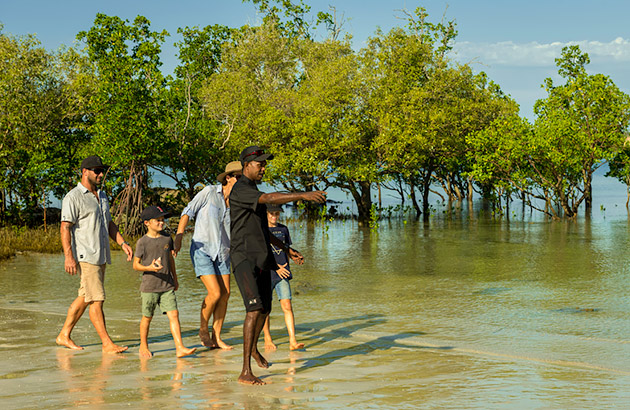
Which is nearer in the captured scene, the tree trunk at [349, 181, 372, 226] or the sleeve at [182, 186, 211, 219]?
the sleeve at [182, 186, 211, 219]

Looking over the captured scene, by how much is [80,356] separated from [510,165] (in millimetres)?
27205

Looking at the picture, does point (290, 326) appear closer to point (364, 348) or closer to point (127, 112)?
point (364, 348)

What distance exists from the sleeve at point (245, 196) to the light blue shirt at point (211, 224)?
132 centimetres

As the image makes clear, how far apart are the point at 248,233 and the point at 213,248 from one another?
4.41 ft

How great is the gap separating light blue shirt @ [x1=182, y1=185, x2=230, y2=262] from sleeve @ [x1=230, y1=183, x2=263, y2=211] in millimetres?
1323

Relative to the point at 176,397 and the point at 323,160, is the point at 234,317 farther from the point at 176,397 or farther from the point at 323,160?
the point at 323,160

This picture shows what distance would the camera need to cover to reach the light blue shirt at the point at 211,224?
24.3ft

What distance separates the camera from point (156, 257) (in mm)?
7051

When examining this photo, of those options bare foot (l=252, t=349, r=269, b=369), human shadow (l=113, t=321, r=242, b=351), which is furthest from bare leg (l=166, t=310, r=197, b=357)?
bare foot (l=252, t=349, r=269, b=369)

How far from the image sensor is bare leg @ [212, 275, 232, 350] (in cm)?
741

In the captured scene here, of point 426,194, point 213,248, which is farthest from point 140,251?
point 426,194

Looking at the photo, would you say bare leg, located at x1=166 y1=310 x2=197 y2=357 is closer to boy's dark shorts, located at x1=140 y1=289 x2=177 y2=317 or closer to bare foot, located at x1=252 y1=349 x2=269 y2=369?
boy's dark shorts, located at x1=140 y1=289 x2=177 y2=317

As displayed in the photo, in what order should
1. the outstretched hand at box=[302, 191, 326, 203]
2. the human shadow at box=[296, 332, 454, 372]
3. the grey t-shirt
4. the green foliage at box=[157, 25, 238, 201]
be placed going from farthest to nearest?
the green foliage at box=[157, 25, 238, 201] → the grey t-shirt → the human shadow at box=[296, 332, 454, 372] → the outstretched hand at box=[302, 191, 326, 203]

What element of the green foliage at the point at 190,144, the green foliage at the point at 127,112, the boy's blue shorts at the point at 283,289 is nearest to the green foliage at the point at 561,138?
the green foliage at the point at 190,144
